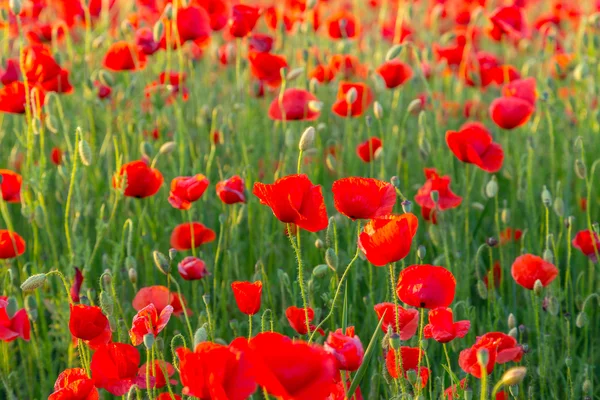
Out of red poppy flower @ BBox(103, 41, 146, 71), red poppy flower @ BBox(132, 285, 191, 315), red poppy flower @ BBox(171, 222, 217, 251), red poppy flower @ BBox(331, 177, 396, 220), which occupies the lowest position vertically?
red poppy flower @ BBox(132, 285, 191, 315)

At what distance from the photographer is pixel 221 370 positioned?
0.99 metres

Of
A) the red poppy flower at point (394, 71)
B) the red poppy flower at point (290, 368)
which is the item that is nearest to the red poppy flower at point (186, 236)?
the red poppy flower at point (394, 71)

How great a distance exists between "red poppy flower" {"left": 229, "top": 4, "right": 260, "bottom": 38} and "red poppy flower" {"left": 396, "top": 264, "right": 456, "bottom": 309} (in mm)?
1480

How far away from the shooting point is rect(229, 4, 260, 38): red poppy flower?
259 cm

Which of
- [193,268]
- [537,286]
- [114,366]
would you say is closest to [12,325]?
[114,366]

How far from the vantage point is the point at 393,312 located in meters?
1.44

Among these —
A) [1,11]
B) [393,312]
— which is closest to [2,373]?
[393,312]

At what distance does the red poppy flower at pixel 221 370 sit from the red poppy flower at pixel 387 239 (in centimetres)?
33

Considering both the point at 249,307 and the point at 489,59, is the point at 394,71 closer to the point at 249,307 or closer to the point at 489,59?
the point at 489,59

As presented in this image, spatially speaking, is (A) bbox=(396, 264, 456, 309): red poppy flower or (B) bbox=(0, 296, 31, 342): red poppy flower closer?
(A) bbox=(396, 264, 456, 309): red poppy flower

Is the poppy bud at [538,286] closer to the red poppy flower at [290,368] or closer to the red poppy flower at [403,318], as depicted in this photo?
the red poppy flower at [403,318]

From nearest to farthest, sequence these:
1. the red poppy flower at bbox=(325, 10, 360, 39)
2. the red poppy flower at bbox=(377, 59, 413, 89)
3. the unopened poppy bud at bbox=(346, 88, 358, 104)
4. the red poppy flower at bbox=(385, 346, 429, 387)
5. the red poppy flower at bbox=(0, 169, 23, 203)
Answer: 1. the red poppy flower at bbox=(385, 346, 429, 387)
2. the red poppy flower at bbox=(0, 169, 23, 203)
3. the unopened poppy bud at bbox=(346, 88, 358, 104)
4. the red poppy flower at bbox=(377, 59, 413, 89)
5. the red poppy flower at bbox=(325, 10, 360, 39)

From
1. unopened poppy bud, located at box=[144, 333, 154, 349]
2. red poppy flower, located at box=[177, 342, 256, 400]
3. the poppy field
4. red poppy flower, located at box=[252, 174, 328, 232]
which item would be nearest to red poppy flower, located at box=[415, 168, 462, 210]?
the poppy field

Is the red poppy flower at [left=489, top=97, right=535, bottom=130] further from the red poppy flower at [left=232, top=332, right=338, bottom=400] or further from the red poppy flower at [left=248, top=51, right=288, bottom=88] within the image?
the red poppy flower at [left=232, top=332, right=338, bottom=400]
